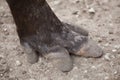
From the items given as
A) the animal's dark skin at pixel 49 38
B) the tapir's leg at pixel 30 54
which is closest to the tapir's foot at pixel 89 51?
the animal's dark skin at pixel 49 38

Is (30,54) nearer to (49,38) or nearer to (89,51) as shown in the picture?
(49,38)

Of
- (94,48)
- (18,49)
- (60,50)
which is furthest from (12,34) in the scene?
(94,48)

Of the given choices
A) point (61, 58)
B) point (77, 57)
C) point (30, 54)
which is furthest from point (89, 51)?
point (30, 54)

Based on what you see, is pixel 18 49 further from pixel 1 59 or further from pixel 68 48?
pixel 68 48

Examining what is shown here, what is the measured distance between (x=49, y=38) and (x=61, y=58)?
0.16 meters

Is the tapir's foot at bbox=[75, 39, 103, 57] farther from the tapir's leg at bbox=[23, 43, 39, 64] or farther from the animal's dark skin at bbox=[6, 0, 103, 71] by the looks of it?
the tapir's leg at bbox=[23, 43, 39, 64]

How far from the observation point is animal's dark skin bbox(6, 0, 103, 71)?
1.95m

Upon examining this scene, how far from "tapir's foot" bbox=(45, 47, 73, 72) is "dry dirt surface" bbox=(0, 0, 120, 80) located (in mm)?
34

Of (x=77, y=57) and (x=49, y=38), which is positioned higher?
(x=49, y=38)

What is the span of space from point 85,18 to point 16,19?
71 cm

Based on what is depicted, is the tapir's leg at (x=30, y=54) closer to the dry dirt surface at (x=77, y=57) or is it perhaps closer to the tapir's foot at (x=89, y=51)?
the dry dirt surface at (x=77, y=57)

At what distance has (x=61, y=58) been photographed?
1.99 meters

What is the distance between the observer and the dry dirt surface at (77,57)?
199 cm

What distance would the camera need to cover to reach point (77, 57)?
82.3 inches
